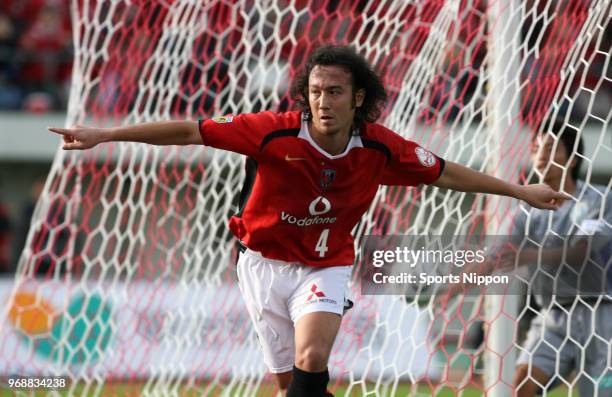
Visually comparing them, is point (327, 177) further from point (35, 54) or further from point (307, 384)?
point (35, 54)

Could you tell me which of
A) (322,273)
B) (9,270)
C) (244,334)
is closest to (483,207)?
(322,273)

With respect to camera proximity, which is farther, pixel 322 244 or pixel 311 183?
pixel 322 244

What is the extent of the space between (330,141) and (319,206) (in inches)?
10.7

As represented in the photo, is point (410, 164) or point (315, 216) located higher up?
point (410, 164)

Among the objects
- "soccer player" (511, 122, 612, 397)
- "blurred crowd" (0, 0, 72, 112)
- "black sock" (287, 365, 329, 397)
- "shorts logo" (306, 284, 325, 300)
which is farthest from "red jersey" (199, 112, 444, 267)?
"blurred crowd" (0, 0, 72, 112)

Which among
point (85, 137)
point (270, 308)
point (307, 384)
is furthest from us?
point (270, 308)

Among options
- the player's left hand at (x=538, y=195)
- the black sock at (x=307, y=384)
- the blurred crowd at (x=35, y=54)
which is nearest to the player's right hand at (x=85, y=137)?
the black sock at (x=307, y=384)

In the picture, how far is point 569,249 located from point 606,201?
288mm

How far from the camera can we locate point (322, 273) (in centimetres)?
401

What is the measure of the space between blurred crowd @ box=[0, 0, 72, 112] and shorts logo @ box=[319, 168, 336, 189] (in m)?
9.57

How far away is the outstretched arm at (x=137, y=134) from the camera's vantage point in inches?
141

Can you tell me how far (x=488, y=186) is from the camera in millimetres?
4031

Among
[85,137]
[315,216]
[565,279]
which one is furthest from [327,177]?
[565,279]

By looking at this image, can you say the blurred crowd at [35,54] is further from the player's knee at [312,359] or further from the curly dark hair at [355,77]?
the player's knee at [312,359]
